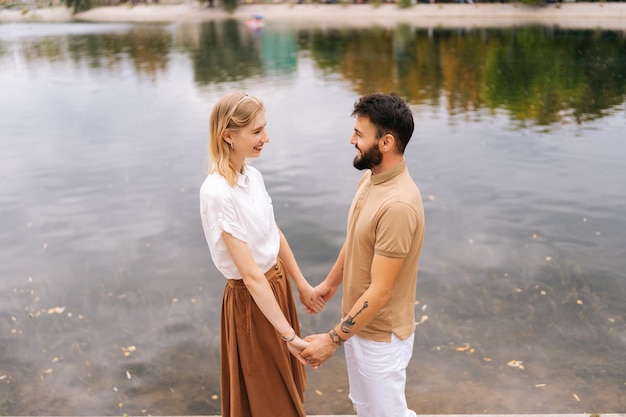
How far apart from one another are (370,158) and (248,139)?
0.72 meters

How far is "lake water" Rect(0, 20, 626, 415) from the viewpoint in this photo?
19.9 ft

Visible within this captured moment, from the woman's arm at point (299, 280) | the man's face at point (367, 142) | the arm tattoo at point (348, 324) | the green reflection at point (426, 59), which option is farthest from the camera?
the green reflection at point (426, 59)

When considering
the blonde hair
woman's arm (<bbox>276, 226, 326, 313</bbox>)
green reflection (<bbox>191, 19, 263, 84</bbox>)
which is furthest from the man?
green reflection (<bbox>191, 19, 263, 84</bbox>)

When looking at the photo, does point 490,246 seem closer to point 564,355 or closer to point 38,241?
point 564,355

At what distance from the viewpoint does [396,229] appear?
10.7 ft

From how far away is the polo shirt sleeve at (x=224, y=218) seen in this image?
134 inches

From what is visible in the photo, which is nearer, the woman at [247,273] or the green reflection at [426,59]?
the woman at [247,273]

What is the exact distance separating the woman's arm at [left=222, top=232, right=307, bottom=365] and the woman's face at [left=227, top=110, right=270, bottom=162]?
1.62 ft

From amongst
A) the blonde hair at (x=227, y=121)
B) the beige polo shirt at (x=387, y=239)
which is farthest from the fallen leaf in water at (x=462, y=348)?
the blonde hair at (x=227, y=121)

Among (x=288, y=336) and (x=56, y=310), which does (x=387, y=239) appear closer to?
(x=288, y=336)

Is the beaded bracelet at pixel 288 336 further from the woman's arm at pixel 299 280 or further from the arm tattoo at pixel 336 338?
the woman's arm at pixel 299 280

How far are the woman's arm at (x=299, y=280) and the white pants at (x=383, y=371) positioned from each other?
0.61m

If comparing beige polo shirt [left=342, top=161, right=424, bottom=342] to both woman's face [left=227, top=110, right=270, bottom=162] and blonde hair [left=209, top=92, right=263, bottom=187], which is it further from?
blonde hair [left=209, top=92, right=263, bottom=187]

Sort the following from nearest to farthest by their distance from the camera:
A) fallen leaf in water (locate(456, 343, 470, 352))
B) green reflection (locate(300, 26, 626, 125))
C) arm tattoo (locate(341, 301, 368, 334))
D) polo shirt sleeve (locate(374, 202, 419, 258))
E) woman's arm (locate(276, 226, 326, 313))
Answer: polo shirt sleeve (locate(374, 202, 419, 258)) → arm tattoo (locate(341, 301, 368, 334)) → woman's arm (locate(276, 226, 326, 313)) → fallen leaf in water (locate(456, 343, 470, 352)) → green reflection (locate(300, 26, 626, 125))
